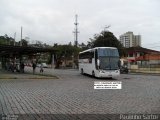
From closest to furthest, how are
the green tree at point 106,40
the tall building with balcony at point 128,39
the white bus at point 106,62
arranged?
the white bus at point 106,62
the green tree at point 106,40
the tall building with balcony at point 128,39

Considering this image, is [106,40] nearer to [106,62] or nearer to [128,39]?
[128,39]

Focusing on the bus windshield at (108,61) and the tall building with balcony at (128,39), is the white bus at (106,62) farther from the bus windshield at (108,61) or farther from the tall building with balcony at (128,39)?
the tall building with balcony at (128,39)

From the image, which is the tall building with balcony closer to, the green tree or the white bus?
the green tree

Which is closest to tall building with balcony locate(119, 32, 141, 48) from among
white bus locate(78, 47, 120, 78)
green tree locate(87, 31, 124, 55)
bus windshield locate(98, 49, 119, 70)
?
green tree locate(87, 31, 124, 55)

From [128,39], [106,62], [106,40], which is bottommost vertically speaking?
[106,62]

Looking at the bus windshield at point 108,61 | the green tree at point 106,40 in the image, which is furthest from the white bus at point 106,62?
the green tree at point 106,40

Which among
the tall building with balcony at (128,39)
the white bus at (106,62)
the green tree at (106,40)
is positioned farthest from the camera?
the tall building with balcony at (128,39)

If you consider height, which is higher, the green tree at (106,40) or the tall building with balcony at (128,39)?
the tall building with balcony at (128,39)

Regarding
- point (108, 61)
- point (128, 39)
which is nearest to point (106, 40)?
point (128, 39)

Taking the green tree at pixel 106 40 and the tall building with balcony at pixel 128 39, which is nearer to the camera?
the green tree at pixel 106 40

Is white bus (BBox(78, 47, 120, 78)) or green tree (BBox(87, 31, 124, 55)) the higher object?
green tree (BBox(87, 31, 124, 55))

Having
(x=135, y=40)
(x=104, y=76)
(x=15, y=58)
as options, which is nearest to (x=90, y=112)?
(x=104, y=76)

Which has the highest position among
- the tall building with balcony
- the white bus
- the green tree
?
the tall building with balcony

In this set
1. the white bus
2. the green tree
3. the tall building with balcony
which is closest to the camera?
the white bus
